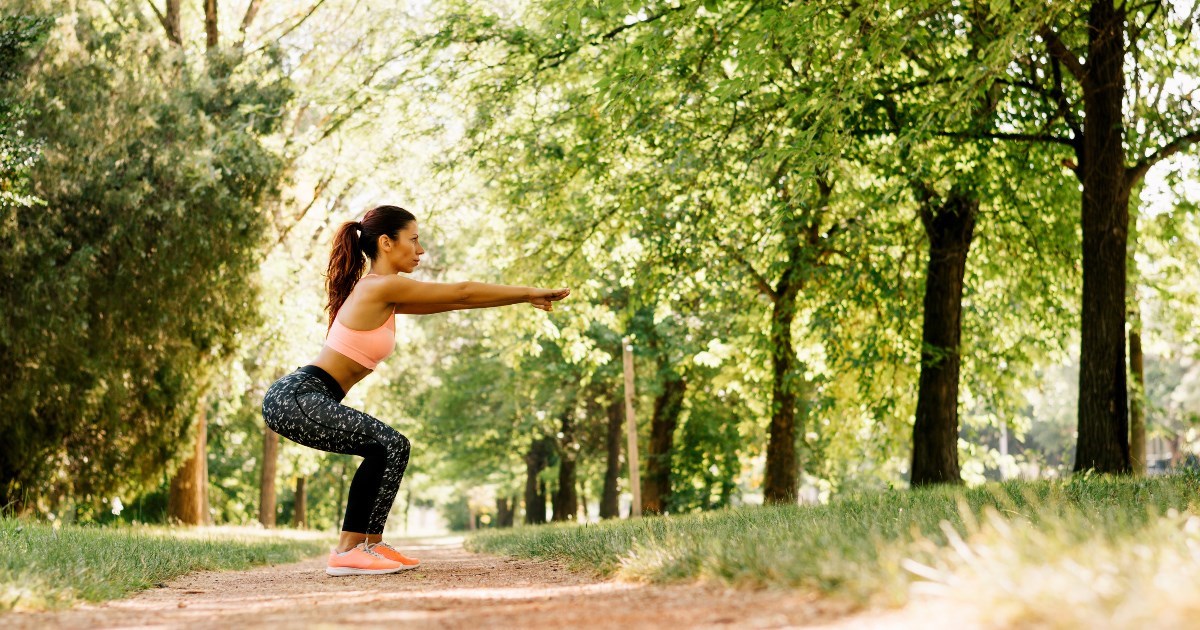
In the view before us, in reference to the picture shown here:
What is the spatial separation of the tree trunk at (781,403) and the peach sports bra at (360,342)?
9.24m

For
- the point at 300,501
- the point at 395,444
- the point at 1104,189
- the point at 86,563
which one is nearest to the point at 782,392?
the point at 1104,189

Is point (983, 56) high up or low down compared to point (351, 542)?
up

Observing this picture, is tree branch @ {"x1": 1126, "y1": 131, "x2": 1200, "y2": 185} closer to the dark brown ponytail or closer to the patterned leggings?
the dark brown ponytail

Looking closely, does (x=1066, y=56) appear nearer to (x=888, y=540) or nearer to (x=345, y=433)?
(x=888, y=540)

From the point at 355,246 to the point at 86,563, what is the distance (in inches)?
94.8

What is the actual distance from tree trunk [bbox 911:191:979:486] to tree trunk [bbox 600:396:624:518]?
12952 millimetres

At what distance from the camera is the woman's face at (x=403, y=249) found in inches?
242

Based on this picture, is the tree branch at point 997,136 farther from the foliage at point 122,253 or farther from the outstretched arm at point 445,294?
the foliage at point 122,253

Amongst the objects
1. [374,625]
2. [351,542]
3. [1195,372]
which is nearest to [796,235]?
[351,542]

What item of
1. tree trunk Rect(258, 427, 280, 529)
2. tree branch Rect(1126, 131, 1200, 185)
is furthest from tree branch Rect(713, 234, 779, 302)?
tree trunk Rect(258, 427, 280, 529)

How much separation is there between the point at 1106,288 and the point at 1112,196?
3.11 ft

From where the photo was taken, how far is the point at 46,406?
14.5 metres

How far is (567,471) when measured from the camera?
2956cm

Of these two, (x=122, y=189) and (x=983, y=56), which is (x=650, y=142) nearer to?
(x=983, y=56)
